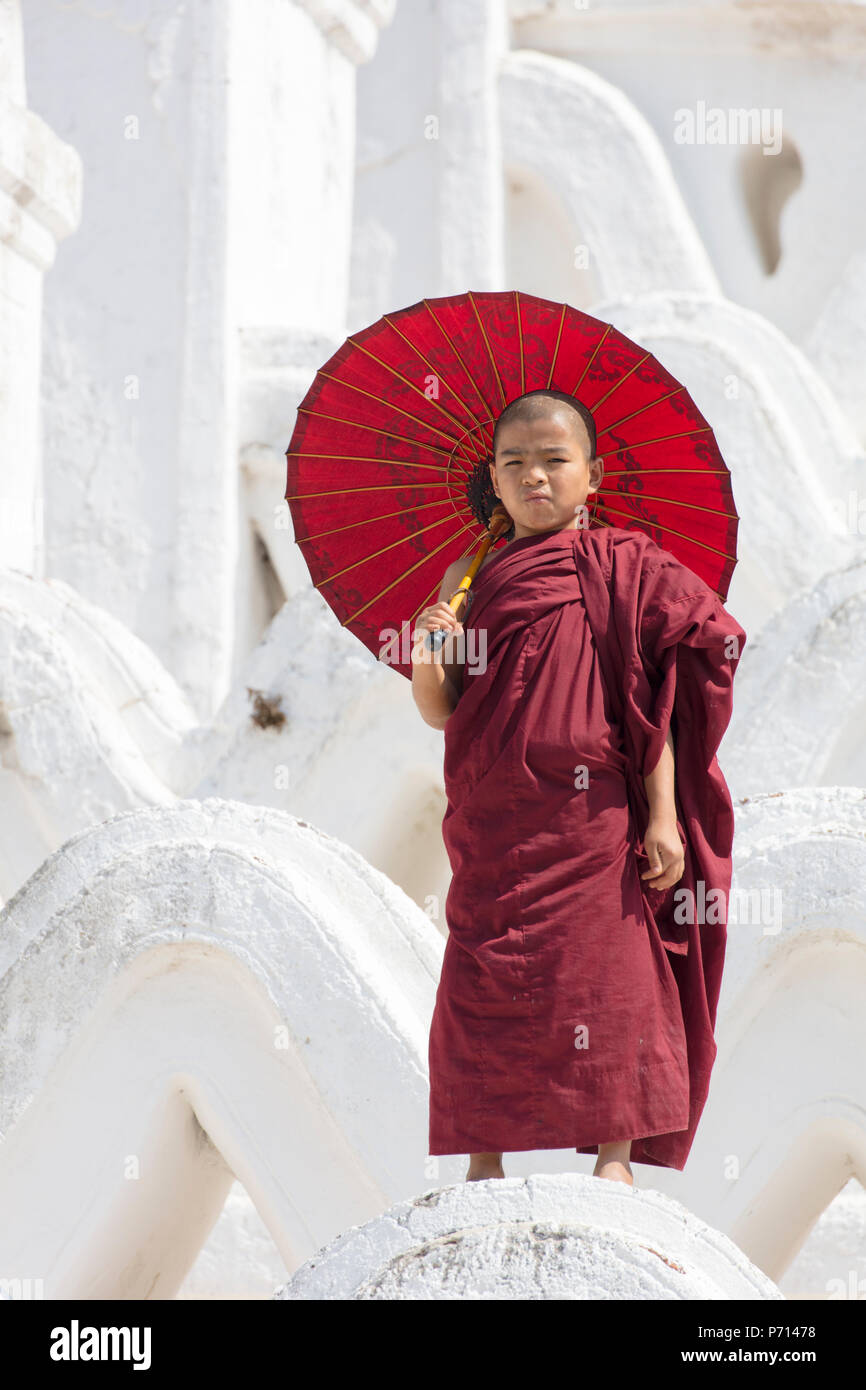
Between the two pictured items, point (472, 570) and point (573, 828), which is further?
point (472, 570)

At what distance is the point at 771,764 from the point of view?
4.61 metres

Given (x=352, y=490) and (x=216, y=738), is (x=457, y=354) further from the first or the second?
(x=216, y=738)

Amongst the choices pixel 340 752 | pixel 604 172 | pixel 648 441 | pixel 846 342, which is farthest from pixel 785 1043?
pixel 604 172

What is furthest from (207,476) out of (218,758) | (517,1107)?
(517,1107)

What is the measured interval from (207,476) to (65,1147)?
151 inches

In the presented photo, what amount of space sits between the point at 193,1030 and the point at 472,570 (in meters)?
1.27

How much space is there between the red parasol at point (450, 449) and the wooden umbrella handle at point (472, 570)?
0.06 ft

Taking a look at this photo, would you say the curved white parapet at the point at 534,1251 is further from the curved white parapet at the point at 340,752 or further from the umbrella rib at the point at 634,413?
the curved white parapet at the point at 340,752

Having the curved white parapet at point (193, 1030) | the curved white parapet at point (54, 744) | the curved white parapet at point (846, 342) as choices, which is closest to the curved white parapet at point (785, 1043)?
the curved white parapet at point (193, 1030)

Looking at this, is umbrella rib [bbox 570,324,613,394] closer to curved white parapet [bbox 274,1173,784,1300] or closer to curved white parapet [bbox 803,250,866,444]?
curved white parapet [bbox 274,1173,784,1300]

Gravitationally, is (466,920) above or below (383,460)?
below

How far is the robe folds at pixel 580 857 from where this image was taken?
2.63 metres

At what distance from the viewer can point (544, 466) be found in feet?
9.34
